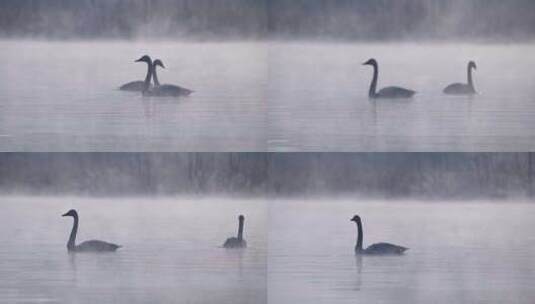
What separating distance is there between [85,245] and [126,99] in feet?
1.45

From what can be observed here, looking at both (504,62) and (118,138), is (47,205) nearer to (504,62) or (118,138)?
(118,138)

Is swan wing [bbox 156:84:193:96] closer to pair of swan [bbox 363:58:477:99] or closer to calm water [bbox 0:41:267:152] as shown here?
calm water [bbox 0:41:267:152]

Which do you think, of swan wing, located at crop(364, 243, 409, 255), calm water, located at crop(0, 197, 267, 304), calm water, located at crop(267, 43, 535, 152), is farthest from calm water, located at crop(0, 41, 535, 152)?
swan wing, located at crop(364, 243, 409, 255)

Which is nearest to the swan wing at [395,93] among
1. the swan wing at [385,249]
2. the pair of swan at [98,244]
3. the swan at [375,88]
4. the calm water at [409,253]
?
the swan at [375,88]

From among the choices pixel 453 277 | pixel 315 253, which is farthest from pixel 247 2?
pixel 453 277

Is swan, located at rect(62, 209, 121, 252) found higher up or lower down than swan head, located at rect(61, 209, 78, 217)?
lower down

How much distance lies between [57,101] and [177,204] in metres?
0.46

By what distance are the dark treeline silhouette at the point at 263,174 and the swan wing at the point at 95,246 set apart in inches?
5.6

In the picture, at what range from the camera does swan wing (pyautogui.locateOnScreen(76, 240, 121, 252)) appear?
10.8 ft

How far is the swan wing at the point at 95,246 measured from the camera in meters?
3.29

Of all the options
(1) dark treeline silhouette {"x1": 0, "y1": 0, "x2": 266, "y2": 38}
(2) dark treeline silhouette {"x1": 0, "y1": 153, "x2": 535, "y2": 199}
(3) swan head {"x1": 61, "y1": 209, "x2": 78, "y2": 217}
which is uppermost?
(1) dark treeline silhouette {"x1": 0, "y1": 0, "x2": 266, "y2": 38}

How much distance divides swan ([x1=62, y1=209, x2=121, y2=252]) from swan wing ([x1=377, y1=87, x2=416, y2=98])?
889 millimetres

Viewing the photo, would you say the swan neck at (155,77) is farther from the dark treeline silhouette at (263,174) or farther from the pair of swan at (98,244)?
the pair of swan at (98,244)

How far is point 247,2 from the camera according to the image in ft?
10.8
